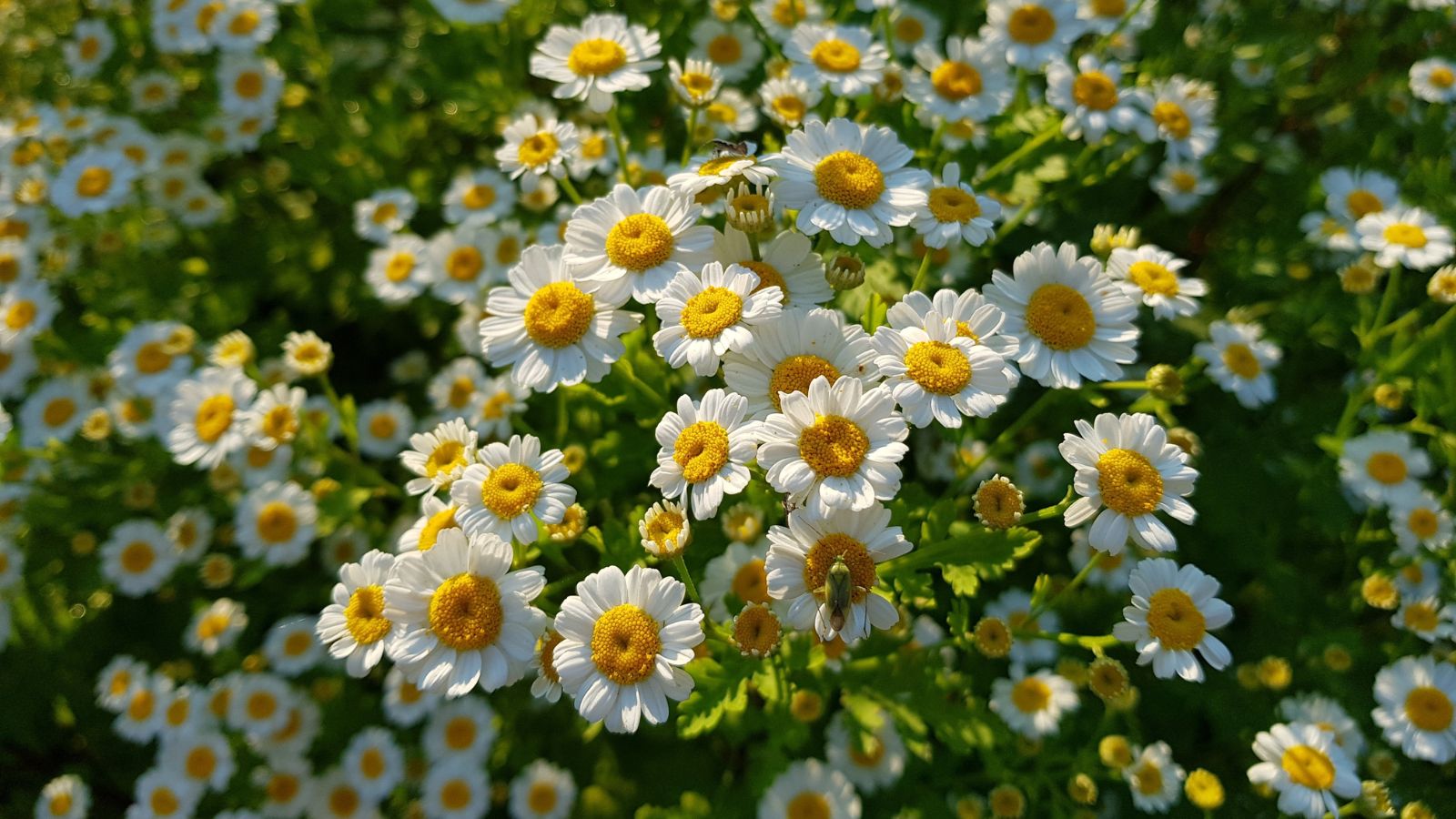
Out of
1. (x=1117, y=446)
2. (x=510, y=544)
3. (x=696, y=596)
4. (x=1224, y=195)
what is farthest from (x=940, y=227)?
(x=1224, y=195)

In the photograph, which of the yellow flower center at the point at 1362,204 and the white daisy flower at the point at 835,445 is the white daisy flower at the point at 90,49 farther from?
the yellow flower center at the point at 1362,204

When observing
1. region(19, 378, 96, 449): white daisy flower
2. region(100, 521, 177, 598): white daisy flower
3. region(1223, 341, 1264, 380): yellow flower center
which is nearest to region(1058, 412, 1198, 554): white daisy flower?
region(1223, 341, 1264, 380): yellow flower center

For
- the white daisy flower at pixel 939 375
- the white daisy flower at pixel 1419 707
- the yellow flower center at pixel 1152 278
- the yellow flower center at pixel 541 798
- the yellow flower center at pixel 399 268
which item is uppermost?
the white daisy flower at pixel 939 375

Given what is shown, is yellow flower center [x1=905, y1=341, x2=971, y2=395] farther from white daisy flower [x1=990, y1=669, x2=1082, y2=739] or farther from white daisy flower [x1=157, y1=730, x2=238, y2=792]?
white daisy flower [x1=157, y1=730, x2=238, y2=792]

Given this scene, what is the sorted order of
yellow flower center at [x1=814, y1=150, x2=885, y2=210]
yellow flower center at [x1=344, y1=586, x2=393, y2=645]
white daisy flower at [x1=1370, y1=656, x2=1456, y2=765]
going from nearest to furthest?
yellow flower center at [x1=344, y1=586, x2=393, y2=645] → yellow flower center at [x1=814, y1=150, x2=885, y2=210] → white daisy flower at [x1=1370, y1=656, x2=1456, y2=765]

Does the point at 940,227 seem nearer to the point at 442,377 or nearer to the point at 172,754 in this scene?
the point at 442,377

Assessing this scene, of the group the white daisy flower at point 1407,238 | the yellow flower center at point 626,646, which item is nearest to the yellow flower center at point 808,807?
the yellow flower center at point 626,646
